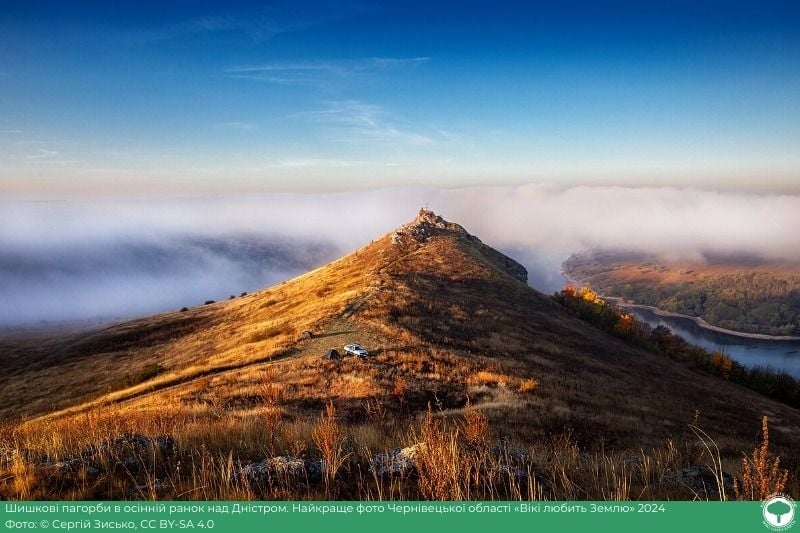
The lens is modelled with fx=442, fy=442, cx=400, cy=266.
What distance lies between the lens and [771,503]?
5.50m

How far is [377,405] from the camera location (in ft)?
61.5

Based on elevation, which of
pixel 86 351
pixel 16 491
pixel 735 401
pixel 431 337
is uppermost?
pixel 16 491

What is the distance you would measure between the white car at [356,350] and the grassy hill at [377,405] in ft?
3.04

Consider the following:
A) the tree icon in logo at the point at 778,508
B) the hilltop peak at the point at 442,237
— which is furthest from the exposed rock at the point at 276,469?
the hilltop peak at the point at 442,237

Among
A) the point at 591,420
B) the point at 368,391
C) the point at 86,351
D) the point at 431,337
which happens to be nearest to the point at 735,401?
the point at 431,337

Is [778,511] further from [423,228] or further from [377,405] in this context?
[423,228]

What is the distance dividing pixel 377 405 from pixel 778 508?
1465cm

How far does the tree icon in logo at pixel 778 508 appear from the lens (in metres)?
5.51

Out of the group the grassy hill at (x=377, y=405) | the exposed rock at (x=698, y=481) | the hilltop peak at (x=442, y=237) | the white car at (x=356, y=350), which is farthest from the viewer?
the hilltop peak at (x=442, y=237)

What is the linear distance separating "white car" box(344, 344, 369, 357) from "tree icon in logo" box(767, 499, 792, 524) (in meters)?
24.8

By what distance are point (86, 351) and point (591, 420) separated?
7188cm

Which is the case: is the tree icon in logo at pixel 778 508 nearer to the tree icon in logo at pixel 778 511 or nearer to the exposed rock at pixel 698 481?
the tree icon in logo at pixel 778 511

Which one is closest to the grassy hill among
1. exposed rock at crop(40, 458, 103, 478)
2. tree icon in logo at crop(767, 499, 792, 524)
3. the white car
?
exposed rock at crop(40, 458, 103, 478)

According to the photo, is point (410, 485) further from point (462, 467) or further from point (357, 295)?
point (357, 295)
